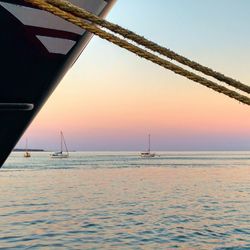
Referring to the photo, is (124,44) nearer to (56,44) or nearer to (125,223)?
(56,44)

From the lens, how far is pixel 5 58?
3754mm

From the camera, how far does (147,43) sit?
235 centimetres

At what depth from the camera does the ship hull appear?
3623 mm

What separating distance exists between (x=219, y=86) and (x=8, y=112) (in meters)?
2.55

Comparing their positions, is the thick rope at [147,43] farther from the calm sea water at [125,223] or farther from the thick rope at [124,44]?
the calm sea water at [125,223]

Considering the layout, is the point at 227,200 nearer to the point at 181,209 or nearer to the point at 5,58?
the point at 181,209

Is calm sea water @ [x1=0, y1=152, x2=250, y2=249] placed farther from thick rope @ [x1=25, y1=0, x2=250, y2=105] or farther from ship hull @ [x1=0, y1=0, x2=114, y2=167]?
thick rope @ [x1=25, y1=0, x2=250, y2=105]

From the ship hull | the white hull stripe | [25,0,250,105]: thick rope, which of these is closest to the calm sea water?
the ship hull

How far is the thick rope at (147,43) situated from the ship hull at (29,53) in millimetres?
1342

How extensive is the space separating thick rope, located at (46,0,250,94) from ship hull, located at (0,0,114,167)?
1.34 meters

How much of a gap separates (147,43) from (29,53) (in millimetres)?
1820

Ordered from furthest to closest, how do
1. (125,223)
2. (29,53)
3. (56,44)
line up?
(125,223) < (56,44) < (29,53)

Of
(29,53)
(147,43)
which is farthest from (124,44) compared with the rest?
(29,53)

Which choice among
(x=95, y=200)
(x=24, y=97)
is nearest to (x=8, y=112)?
(x=24, y=97)
